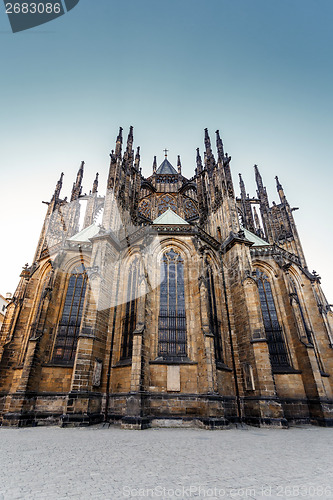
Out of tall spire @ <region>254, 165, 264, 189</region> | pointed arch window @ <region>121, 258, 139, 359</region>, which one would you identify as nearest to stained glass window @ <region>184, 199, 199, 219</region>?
tall spire @ <region>254, 165, 264, 189</region>

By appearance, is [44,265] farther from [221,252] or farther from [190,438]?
[190,438]

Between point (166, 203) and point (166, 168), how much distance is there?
8.58m

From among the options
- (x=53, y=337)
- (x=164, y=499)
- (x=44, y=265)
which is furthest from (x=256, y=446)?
(x=44, y=265)

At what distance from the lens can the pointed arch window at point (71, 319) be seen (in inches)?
568

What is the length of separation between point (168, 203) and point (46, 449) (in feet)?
71.8

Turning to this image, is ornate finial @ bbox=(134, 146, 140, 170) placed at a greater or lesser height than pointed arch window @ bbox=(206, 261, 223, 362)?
greater

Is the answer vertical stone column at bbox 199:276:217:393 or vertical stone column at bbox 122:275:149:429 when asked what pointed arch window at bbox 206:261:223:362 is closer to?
vertical stone column at bbox 199:276:217:393

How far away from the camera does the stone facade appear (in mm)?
11992

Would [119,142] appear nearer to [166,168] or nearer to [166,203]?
[166,203]

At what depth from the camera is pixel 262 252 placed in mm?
19219

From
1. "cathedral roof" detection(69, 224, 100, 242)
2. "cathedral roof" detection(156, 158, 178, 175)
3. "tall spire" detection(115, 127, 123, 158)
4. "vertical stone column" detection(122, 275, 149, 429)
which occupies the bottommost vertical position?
"vertical stone column" detection(122, 275, 149, 429)

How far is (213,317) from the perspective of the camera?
1509cm

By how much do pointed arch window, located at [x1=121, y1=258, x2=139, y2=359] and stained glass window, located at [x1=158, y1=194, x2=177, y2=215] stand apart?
10241mm

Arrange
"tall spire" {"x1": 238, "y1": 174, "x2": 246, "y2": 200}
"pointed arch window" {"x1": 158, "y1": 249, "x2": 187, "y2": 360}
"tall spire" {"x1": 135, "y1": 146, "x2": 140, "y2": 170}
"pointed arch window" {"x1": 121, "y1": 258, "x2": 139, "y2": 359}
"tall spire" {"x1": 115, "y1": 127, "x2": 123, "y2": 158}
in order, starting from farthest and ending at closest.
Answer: "tall spire" {"x1": 238, "y1": 174, "x2": 246, "y2": 200} < "tall spire" {"x1": 135, "y1": 146, "x2": 140, "y2": 170} < "tall spire" {"x1": 115, "y1": 127, "x2": 123, "y2": 158} < "pointed arch window" {"x1": 121, "y1": 258, "x2": 139, "y2": 359} < "pointed arch window" {"x1": 158, "y1": 249, "x2": 187, "y2": 360}
